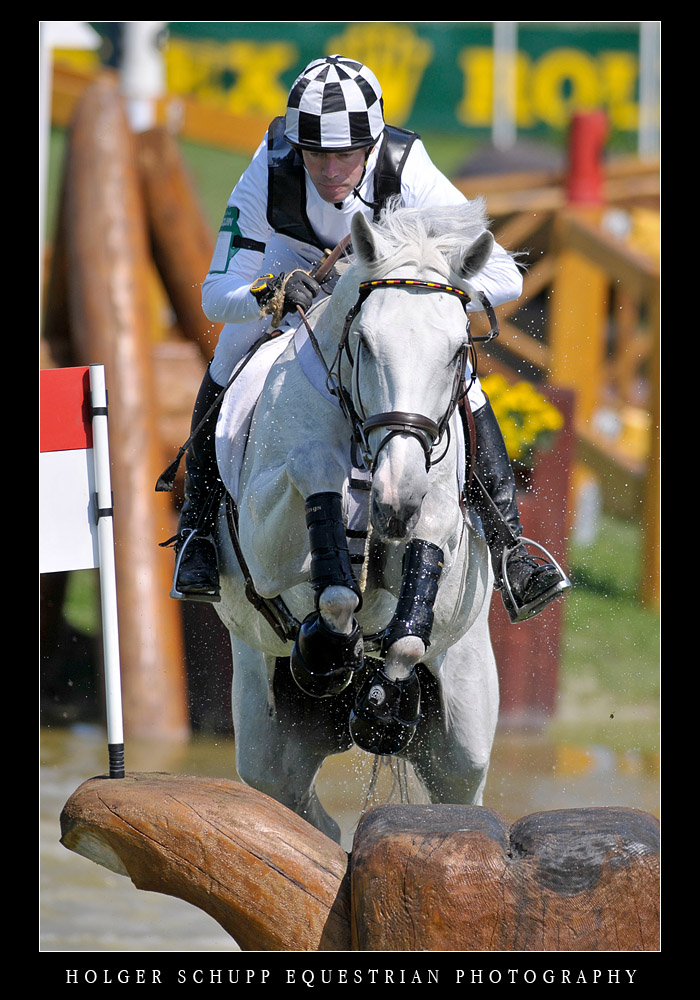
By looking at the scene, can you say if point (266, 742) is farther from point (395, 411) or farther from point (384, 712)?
point (395, 411)

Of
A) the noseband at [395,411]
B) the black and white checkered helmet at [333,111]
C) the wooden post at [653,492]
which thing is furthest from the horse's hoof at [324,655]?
the wooden post at [653,492]

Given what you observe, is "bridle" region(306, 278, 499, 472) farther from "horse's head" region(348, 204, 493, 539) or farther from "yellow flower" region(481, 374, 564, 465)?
"yellow flower" region(481, 374, 564, 465)

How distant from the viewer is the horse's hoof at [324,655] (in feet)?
9.87

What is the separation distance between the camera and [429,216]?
3.10 m

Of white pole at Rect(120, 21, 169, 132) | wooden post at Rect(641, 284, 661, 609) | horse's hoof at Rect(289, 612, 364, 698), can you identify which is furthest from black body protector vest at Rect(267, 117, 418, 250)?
white pole at Rect(120, 21, 169, 132)

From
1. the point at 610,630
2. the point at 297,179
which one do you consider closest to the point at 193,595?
the point at 297,179

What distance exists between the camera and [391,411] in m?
2.76

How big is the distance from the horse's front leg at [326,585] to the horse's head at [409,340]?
0.24 m

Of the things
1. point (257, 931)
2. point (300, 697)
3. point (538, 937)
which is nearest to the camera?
point (538, 937)

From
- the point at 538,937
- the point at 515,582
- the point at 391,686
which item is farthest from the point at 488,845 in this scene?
the point at 515,582

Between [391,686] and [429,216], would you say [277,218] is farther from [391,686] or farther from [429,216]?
[391,686]

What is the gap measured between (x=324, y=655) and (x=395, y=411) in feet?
2.30

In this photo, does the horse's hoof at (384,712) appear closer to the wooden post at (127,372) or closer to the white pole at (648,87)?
the wooden post at (127,372)
